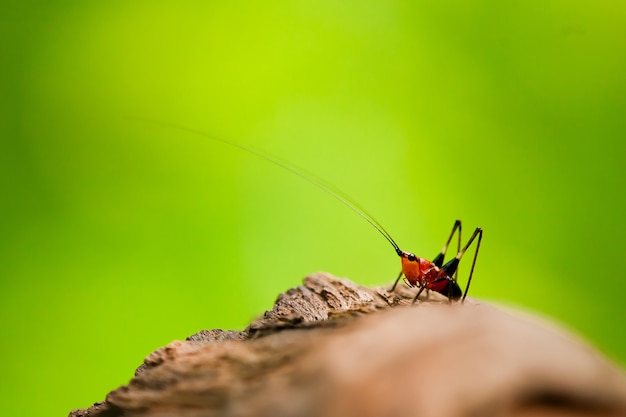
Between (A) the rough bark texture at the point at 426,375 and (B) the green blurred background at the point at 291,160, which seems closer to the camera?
(A) the rough bark texture at the point at 426,375

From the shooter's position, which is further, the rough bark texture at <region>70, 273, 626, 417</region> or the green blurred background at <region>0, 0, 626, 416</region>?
the green blurred background at <region>0, 0, 626, 416</region>

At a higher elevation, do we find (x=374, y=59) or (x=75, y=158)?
(x=374, y=59)

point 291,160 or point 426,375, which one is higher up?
point 291,160

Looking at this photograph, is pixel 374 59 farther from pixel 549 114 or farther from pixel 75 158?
pixel 75 158

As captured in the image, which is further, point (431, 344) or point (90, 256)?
point (90, 256)

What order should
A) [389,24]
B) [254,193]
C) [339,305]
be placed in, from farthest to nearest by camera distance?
[389,24]
[254,193]
[339,305]

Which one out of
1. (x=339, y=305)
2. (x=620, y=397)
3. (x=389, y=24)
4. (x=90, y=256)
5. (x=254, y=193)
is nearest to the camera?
(x=620, y=397)

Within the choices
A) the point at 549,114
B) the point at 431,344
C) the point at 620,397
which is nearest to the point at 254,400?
the point at 431,344

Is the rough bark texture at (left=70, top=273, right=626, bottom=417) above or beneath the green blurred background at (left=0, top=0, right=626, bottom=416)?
beneath
